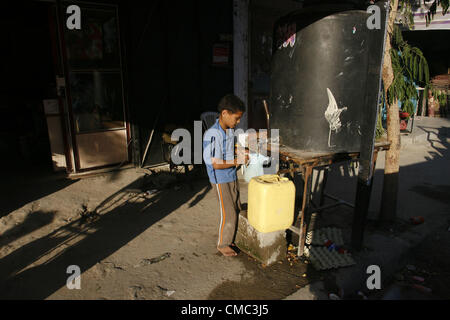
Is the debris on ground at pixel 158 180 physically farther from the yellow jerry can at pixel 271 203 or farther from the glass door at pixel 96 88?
the yellow jerry can at pixel 271 203

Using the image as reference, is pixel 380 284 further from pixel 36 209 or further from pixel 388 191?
pixel 36 209

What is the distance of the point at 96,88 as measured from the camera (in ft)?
19.5

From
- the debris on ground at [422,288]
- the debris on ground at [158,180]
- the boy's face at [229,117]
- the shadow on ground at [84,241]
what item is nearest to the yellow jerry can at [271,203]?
the boy's face at [229,117]

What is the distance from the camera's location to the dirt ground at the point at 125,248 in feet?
10.6

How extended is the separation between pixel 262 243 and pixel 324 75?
1.86m

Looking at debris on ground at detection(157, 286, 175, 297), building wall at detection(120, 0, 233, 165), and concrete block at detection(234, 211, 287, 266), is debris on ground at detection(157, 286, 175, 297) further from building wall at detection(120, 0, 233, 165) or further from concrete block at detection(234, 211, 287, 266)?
building wall at detection(120, 0, 233, 165)

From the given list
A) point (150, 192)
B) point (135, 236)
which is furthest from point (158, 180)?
point (135, 236)

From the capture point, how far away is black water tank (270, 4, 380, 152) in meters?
3.25

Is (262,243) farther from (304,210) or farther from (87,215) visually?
(87,215)

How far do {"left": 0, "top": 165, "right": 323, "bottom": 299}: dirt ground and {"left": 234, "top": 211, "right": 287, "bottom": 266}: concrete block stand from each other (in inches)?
3.4

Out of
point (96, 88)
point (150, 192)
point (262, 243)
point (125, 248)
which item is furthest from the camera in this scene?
point (96, 88)

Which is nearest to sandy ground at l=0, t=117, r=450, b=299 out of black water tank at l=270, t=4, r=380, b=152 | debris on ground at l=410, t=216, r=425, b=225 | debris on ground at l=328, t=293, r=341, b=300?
debris on ground at l=410, t=216, r=425, b=225

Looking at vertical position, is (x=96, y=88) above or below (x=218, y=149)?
above

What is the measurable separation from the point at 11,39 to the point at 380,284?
34.2ft
